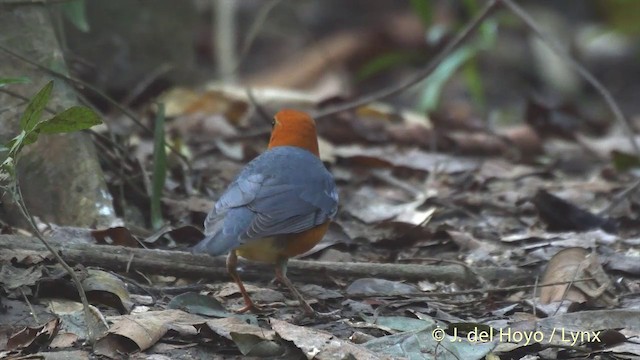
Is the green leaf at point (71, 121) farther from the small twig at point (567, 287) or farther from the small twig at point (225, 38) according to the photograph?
the small twig at point (225, 38)

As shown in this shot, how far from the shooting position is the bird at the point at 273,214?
3.77m

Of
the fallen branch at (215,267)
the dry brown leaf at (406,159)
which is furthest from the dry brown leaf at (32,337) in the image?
the dry brown leaf at (406,159)

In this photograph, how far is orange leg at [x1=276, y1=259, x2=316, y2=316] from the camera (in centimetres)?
378

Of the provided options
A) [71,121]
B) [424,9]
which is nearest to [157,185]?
[71,121]

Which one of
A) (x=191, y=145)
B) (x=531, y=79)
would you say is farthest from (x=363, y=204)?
(x=531, y=79)

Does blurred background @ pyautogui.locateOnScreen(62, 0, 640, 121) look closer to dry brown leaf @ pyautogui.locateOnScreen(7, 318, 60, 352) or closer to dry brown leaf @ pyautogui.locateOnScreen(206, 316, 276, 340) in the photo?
dry brown leaf @ pyautogui.locateOnScreen(206, 316, 276, 340)

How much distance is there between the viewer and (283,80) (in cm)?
1131

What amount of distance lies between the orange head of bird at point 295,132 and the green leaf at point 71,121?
143cm

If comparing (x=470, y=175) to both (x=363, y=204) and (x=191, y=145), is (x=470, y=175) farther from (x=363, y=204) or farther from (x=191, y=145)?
(x=191, y=145)

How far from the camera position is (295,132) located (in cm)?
465

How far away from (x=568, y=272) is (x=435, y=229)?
845 millimetres

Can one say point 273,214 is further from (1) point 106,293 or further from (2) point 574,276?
(2) point 574,276

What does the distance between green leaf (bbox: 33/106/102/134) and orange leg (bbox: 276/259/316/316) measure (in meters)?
1.00

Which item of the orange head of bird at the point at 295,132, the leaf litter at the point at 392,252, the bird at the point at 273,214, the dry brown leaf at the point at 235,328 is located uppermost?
the orange head of bird at the point at 295,132
